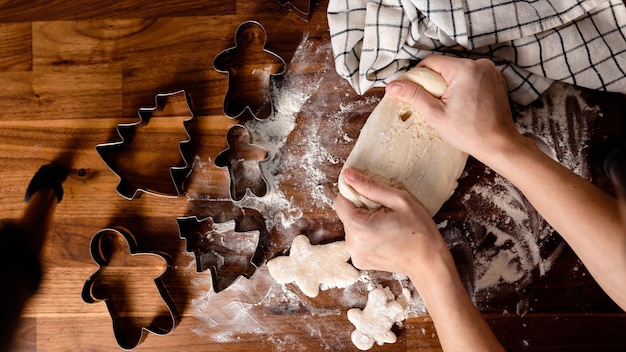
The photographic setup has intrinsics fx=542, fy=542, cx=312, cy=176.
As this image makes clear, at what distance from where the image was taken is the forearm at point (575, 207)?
938 mm

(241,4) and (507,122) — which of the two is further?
(241,4)

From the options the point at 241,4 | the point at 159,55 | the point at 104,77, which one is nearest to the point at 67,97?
the point at 104,77

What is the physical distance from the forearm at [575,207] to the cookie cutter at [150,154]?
0.61 m

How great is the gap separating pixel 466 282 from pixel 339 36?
57 cm

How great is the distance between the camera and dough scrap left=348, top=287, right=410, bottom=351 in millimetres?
1104

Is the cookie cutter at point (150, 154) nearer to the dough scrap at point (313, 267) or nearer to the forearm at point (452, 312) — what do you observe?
the dough scrap at point (313, 267)

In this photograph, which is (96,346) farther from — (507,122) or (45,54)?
(507,122)

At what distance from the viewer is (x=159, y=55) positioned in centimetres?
116

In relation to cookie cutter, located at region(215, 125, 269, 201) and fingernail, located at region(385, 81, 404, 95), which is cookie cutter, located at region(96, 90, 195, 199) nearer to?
cookie cutter, located at region(215, 125, 269, 201)

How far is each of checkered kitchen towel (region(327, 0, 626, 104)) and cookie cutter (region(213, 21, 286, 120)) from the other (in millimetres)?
158

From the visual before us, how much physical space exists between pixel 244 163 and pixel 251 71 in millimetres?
199

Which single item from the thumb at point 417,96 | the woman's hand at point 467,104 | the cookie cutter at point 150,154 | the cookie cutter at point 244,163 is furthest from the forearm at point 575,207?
the cookie cutter at point 150,154

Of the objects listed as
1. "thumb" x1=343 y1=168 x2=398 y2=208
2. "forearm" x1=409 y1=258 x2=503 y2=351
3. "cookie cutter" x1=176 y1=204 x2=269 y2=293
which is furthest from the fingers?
"cookie cutter" x1=176 y1=204 x2=269 y2=293

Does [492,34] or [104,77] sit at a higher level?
[492,34]
